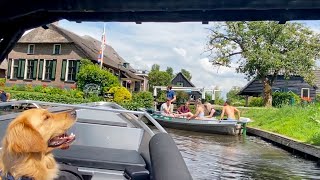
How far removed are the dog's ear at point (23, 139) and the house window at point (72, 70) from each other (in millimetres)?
41281

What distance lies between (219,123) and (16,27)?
1282 cm

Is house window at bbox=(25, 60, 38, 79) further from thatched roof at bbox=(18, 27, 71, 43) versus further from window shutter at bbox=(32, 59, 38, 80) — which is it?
thatched roof at bbox=(18, 27, 71, 43)

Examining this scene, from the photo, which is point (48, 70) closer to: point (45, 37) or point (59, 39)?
point (59, 39)

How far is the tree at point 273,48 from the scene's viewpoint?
123ft

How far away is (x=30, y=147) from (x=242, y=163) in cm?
937

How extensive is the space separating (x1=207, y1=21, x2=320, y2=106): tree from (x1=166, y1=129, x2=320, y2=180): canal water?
23.2m

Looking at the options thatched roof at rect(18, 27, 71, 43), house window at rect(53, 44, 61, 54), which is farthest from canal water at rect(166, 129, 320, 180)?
thatched roof at rect(18, 27, 71, 43)

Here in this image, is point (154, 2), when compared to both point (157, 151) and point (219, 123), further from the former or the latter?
point (219, 123)

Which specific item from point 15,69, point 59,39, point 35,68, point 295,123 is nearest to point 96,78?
point 59,39

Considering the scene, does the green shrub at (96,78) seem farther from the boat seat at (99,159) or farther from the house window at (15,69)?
the boat seat at (99,159)

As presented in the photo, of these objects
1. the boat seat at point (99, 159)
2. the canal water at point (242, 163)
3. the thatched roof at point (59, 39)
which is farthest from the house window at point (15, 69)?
the boat seat at point (99, 159)

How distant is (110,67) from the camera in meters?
47.6

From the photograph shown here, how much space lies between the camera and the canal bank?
1232 centimetres

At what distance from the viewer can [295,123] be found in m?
18.5
